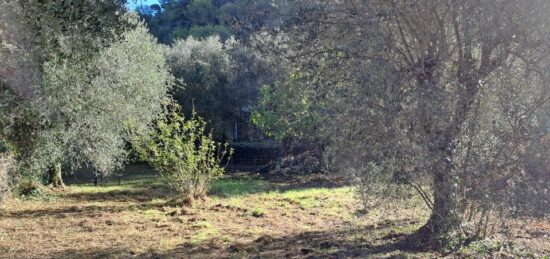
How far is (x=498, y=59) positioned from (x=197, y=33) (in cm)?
2677

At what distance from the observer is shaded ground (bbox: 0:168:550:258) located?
22.4 feet

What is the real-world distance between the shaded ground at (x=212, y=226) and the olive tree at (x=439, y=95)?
106 centimetres

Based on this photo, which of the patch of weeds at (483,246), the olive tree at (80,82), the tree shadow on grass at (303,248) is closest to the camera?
the olive tree at (80,82)

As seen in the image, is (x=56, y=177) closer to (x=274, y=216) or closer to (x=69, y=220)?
(x=69, y=220)

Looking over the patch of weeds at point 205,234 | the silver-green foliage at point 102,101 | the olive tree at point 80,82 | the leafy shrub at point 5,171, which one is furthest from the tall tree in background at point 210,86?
the patch of weeds at point 205,234

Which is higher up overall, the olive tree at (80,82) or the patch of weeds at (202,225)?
the olive tree at (80,82)

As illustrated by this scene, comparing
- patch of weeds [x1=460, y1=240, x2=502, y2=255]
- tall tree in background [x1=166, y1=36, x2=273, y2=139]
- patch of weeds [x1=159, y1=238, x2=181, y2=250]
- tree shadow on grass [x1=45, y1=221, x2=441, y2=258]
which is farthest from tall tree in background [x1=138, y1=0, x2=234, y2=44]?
patch of weeds [x1=460, y1=240, x2=502, y2=255]

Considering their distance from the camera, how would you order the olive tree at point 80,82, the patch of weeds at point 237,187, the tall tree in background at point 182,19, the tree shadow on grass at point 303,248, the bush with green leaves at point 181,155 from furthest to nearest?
the tall tree in background at point 182,19, the patch of weeds at point 237,187, the bush with green leaves at point 181,155, the tree shadow on grass at point 303,248, the olive tree at point 80,82

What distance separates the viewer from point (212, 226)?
8781mm

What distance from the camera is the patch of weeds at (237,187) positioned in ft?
43.3

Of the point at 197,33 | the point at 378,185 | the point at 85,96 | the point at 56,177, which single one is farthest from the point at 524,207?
the point at 197,33

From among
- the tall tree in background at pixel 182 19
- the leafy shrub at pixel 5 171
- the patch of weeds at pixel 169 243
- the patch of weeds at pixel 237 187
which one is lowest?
the patch of weeds at pixel 169 243

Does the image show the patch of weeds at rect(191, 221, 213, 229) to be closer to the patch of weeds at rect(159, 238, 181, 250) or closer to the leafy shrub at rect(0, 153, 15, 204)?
the patch of weeds at rect(159, 238, 181, 250)

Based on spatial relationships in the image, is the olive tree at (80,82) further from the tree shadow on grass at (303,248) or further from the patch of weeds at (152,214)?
the tree shadow on grass at (303,248)
